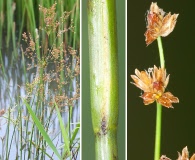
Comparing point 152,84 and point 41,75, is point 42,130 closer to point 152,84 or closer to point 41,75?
point 41,75

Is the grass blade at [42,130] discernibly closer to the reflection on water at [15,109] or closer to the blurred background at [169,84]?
the reflection on water at [15,109]

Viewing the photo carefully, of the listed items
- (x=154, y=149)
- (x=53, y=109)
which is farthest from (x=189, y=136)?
(x=53, y=109)

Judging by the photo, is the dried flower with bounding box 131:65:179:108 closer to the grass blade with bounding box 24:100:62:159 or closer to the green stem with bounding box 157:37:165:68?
the green stem with bounding box 157:37:165:68

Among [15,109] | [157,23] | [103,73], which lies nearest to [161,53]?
[157,23]

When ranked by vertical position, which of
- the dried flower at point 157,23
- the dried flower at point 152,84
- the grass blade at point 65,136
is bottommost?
the grass blade at point 65,136


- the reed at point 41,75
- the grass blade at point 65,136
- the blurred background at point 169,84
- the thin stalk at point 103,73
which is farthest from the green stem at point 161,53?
the grass blade at point 65,136

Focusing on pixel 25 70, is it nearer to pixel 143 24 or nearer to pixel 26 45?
pixel 26 45
